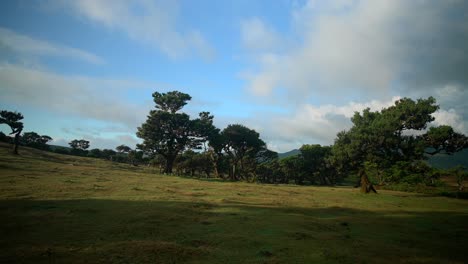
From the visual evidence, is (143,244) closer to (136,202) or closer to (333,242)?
(333,242)

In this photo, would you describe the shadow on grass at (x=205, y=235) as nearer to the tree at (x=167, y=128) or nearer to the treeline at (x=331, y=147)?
the treeline at (x=331, y=147)

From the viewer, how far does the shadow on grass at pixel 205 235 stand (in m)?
7.43

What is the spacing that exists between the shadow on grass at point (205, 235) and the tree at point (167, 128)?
138ft

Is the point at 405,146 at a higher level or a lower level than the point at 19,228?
higher

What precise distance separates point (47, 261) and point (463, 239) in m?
15.9

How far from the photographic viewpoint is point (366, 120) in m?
47.4

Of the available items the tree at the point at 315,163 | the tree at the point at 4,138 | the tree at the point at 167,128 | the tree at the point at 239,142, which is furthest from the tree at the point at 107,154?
the tree at the point at 315,163

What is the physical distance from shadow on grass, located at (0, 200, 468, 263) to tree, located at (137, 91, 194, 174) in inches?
1655

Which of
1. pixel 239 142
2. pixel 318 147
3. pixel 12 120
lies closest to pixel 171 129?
pixel 239 142

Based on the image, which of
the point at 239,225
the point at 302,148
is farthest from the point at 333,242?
the point at 302,148

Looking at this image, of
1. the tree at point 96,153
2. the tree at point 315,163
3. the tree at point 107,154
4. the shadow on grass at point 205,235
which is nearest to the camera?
the shadow on grass at point 205,235

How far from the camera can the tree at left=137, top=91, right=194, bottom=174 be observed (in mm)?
55656

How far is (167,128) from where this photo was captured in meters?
57.1

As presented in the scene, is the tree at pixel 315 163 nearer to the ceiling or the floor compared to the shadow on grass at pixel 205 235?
nearer to the ceiling
